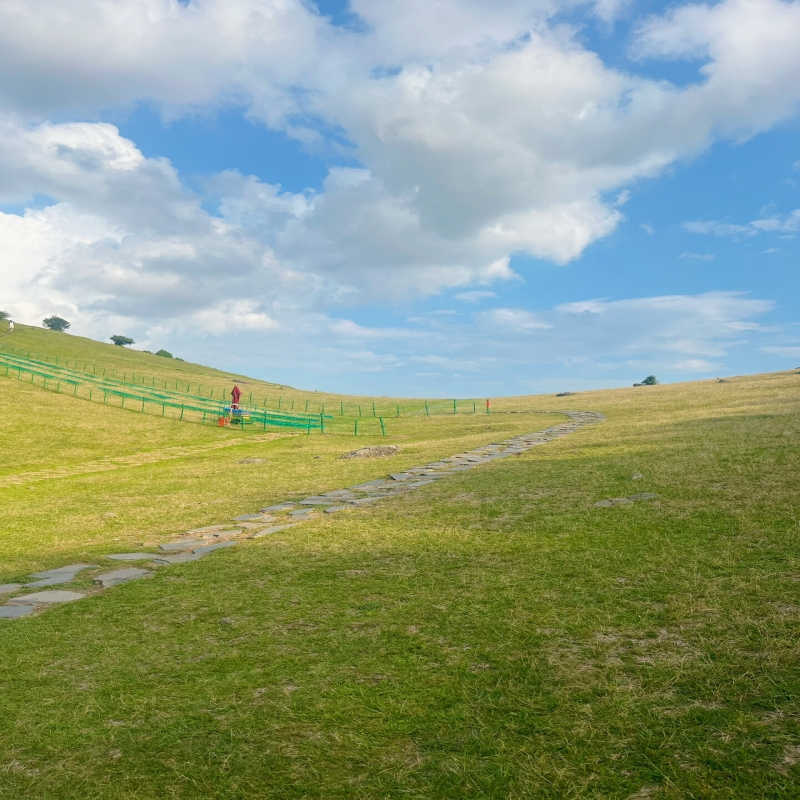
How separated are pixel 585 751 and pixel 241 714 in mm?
2239

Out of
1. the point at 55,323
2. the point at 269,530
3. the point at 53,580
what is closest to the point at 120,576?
the point at 53,580

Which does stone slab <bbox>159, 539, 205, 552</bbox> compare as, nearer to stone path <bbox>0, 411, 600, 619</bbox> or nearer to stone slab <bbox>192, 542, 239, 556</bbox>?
stone path <bbox>0, 411, 600, 619</bbox>

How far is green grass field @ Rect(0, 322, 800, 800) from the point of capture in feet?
11.1

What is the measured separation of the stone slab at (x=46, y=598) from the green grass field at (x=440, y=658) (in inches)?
15.8

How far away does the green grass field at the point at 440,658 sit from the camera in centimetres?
339

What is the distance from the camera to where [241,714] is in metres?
4.04

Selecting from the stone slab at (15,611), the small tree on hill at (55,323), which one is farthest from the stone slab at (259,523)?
the small tree on hill at (55,323)

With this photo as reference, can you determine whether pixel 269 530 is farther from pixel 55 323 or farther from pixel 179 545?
pixel 55 323

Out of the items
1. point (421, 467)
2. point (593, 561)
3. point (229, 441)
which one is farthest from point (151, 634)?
point (229, 441)

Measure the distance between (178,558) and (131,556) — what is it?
81 centimetres

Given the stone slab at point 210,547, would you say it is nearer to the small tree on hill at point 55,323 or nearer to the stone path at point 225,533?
the stone path at point 225,533

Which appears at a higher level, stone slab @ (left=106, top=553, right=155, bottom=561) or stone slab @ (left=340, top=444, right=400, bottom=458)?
stone slab @ (left=340, top=444, right=400, bottom=458)

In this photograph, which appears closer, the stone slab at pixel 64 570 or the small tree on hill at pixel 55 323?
the stone slab at pixel 64 570

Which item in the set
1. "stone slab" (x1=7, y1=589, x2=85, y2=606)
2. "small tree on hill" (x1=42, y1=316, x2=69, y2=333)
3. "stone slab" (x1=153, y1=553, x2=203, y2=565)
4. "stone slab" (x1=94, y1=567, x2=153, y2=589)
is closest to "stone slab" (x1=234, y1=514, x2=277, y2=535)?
"stone slab" (x1=153, y1=553, x2=203, y2=565)
